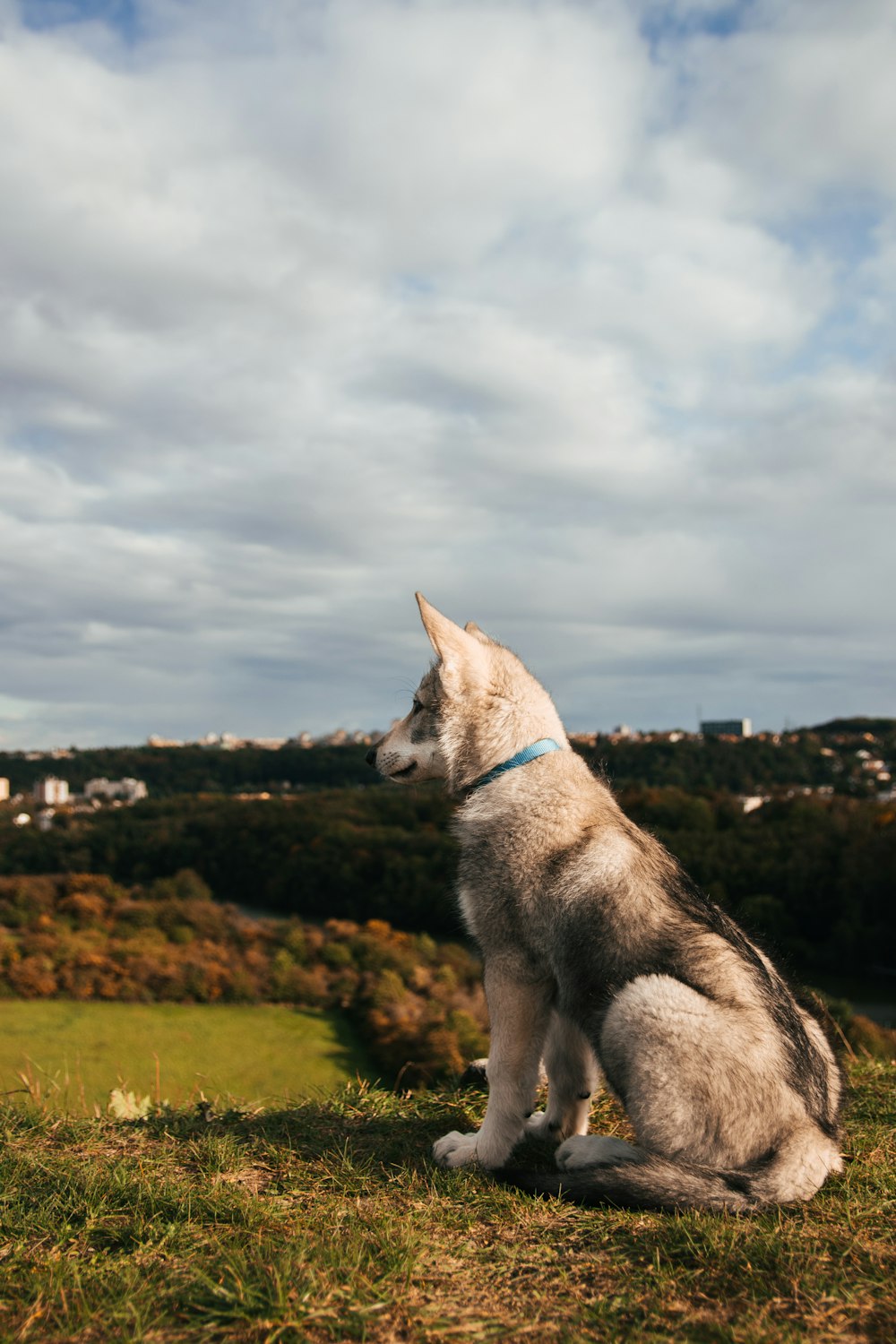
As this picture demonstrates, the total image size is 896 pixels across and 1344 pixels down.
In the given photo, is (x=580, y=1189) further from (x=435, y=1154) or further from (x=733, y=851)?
(x=733, y=851)

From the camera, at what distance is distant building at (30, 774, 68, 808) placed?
13088 cm

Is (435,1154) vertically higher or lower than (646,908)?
lower

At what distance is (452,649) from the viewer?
5918 millimetres

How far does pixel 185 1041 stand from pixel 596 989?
61.5m

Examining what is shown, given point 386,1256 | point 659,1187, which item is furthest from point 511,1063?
point 386,1256

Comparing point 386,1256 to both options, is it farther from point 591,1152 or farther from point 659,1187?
point 591,1152

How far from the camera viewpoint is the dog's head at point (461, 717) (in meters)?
5.77

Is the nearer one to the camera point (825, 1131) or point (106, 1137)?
point (825, 1131)

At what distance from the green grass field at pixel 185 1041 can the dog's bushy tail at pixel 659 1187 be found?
41.0 metres

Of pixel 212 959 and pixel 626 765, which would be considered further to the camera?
pixel 626 765

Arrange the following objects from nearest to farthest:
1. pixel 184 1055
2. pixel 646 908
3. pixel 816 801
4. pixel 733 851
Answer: pixel 646 908
pixel 184 1055
pixel 733 851
pixel 816 801

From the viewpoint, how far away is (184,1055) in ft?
181

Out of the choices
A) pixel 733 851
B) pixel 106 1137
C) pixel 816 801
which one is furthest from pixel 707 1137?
pixel 816 801

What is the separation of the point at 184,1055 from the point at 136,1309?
57.4 m
